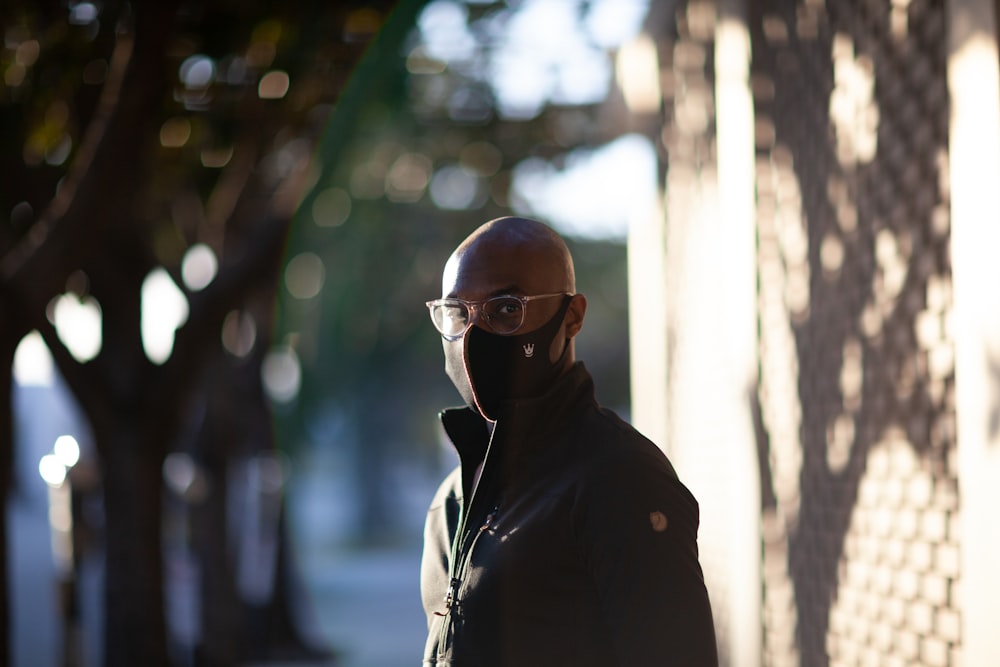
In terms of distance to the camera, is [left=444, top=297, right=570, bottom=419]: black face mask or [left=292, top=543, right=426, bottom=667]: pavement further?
[left=292, top=543, right=426, bottom=667]: pavement

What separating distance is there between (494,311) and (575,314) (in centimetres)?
18

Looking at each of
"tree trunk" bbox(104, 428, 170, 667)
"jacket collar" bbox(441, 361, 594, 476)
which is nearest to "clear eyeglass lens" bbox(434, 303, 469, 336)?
"jacket collar" bbox(441, 361, 594, 476)

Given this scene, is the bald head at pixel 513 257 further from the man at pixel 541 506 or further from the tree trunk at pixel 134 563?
the tree trunk at pixel 134 563

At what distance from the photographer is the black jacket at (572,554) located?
2.15 meters

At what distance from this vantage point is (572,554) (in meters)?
2.29

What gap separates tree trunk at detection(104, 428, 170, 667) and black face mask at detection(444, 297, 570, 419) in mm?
6897

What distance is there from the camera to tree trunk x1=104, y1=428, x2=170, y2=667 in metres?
9.09

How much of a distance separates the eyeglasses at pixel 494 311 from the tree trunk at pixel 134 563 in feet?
22.7

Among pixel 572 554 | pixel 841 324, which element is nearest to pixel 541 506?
pixel 572 554

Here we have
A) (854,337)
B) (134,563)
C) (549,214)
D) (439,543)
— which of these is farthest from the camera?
(549,214)

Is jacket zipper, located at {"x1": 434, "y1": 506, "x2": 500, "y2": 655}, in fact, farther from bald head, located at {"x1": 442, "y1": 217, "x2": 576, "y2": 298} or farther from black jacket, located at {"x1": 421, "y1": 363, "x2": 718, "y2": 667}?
bald head, located at {"x1": 442, "y1": 217, "x2": 576, "y2": 298}

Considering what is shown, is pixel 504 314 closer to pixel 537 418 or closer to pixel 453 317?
pixel 453 317

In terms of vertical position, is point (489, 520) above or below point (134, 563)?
above

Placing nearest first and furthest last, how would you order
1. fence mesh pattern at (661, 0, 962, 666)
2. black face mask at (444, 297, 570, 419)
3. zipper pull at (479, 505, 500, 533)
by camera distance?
zipper pull at (479, 505, 500, 533)
black face mask at (444, 297, 570, 419)
fence mesh pattern at (661, 0, 962, 666)
